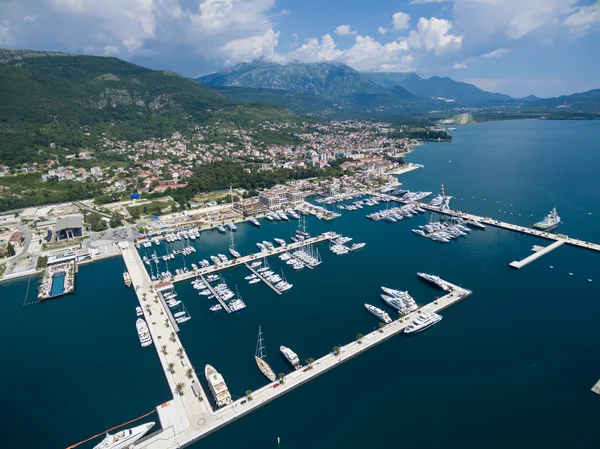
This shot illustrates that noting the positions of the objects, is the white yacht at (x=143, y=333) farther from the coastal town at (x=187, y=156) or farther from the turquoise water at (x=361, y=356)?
the coastal town at (x=187, y=156)

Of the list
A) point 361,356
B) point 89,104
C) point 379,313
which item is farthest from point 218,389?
point 89,104

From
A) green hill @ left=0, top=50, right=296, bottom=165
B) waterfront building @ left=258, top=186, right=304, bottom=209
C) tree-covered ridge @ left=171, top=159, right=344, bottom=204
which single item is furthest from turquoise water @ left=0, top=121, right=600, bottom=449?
green hill @ left=0, top=50, right=296, bottom=165

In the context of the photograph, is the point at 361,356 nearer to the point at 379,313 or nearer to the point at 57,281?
the point at 379,313

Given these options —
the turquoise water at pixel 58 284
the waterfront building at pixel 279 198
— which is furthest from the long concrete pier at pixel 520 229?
the turquoise water at pixel 58 284

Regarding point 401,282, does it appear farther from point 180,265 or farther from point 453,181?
point 453,181

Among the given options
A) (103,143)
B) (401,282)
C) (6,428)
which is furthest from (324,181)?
(103,143)
